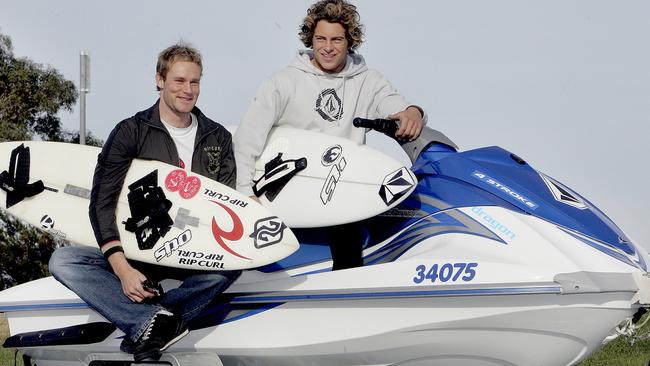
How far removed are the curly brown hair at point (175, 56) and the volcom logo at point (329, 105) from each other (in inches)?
23.9

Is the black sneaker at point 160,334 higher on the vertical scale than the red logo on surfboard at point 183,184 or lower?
lower

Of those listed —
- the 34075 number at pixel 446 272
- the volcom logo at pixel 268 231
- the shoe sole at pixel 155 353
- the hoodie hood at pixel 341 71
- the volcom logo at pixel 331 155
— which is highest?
the hoodie hood at pixel 341 71

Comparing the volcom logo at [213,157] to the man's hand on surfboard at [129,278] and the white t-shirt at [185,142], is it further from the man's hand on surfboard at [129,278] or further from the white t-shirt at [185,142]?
the man's hand on surfboard at [129,278]

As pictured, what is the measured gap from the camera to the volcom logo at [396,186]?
444cm

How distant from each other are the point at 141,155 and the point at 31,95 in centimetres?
2203

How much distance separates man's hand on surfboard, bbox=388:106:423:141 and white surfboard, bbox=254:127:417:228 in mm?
202

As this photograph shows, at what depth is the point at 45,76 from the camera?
85.2 ft

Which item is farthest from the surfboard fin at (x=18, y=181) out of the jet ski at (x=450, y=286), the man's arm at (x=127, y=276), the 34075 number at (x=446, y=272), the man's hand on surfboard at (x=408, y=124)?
the 34075 number at (x=446, y=272)

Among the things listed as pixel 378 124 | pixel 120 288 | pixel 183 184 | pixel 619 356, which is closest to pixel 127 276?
pixel 120 288

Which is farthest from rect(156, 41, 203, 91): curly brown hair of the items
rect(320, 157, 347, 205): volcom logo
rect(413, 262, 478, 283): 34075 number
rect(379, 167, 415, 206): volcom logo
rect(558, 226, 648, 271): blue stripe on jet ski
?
rect(558, 226, 648, 271): blue stripe on jet ski

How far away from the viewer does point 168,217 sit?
4.78m

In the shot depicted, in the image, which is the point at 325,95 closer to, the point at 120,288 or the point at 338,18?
the point at 338,18

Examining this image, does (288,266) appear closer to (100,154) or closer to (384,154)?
(384,154)

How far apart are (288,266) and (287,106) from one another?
0.80 meters
